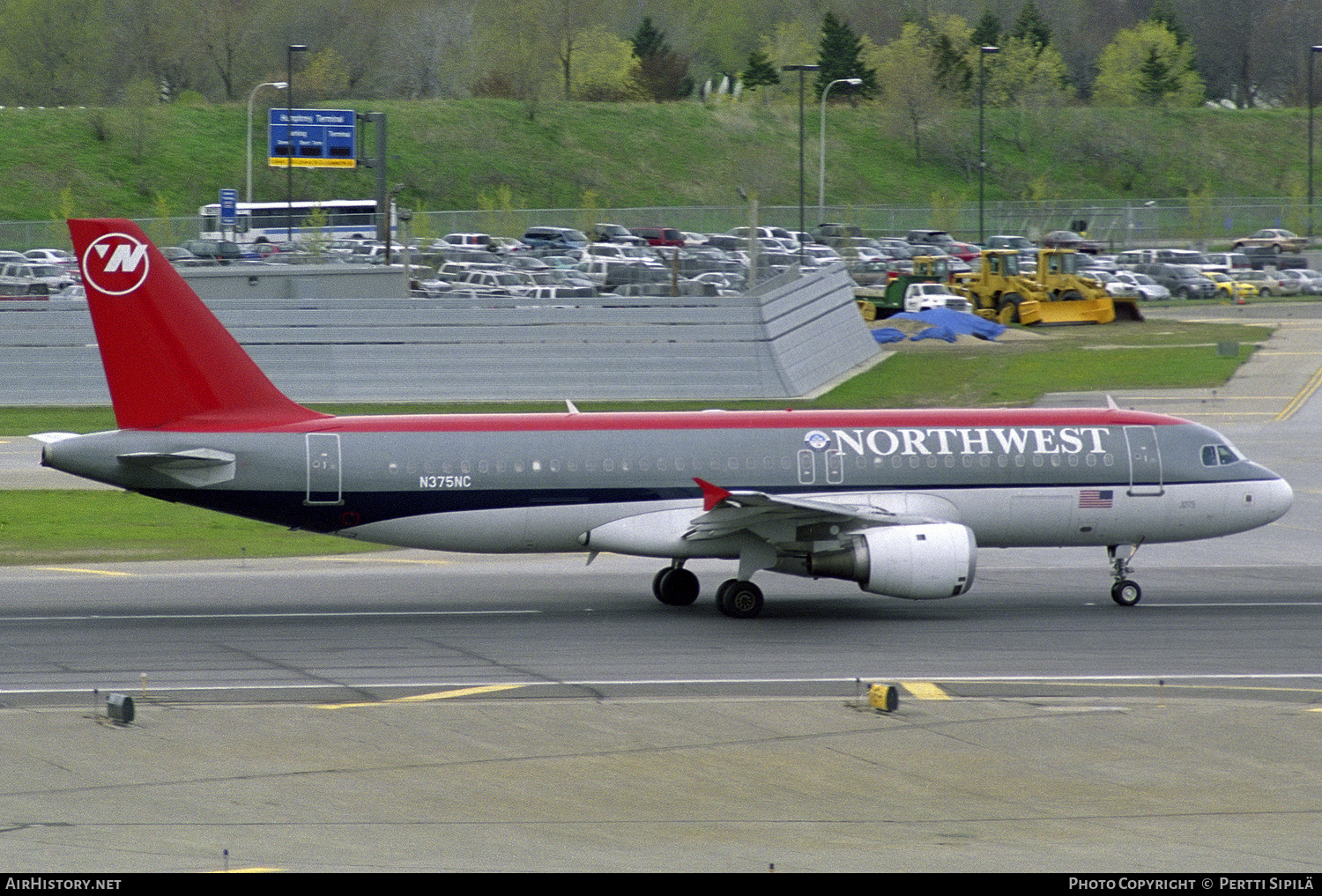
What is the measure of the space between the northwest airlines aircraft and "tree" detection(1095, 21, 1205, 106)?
492 feet

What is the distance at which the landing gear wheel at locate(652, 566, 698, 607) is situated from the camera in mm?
30766

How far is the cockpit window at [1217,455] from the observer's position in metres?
31.3

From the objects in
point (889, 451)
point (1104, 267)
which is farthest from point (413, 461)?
point (1104, 267)

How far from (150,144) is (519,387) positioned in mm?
78618

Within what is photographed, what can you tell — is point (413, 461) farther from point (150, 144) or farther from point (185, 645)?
point (150, 144)

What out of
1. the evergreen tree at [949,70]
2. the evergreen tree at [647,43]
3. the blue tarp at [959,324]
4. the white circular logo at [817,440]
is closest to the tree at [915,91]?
the evergreen tree at [949,70]

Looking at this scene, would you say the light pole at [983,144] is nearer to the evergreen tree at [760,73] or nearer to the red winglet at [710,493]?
the evergreen tree at [760,73]

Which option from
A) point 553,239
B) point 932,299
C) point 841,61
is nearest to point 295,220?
point 553,239

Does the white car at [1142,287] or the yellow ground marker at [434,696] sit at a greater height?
the white car at [1142,287]

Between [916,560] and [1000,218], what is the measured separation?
367 ft

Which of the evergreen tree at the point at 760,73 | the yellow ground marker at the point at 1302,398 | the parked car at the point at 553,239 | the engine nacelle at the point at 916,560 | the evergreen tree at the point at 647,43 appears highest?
the evergreen tree at the point at 647,43

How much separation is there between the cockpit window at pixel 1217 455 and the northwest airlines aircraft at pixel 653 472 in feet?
0.15

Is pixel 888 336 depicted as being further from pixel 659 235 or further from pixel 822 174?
pixel 822 174

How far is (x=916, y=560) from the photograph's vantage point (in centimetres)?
2750
